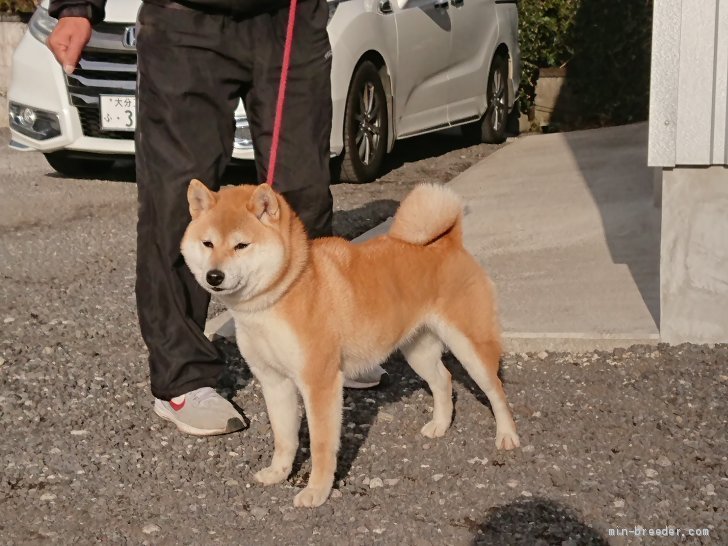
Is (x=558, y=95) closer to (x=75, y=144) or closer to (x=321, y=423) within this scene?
(x=75, y=144)

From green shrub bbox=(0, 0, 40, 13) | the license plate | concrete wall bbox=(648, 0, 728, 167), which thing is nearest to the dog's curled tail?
concrete wall bbox=(648, 0, 728, 167)

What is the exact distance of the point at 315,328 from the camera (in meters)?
3.49

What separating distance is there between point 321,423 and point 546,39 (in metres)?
8.54

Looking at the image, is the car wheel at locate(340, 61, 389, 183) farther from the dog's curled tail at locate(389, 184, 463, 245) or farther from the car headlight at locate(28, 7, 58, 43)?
the dog's curled tail at locate(389, 184, 463, 245)

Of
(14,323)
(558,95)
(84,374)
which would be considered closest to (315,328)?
(84,374)

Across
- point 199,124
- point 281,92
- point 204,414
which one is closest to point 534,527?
point 204,414

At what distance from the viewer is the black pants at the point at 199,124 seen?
395 centimetres

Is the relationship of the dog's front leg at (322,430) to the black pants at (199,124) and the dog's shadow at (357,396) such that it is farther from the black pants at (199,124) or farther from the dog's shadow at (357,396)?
the black pants at (199,124)

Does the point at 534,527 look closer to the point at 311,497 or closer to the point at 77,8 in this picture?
the point at 311,497

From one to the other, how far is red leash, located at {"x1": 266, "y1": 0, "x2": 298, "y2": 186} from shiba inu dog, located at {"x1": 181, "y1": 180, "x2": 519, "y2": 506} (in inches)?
11.4

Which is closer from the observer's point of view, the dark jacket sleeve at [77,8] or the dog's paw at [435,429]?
the dark jacket sleeve at [77,8]

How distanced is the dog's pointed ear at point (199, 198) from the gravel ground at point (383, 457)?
3.08 feet

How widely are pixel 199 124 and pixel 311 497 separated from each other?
1.34 meters

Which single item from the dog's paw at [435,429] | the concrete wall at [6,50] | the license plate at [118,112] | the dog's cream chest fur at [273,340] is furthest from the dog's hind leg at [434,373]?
the concrete wall at [6,50]
